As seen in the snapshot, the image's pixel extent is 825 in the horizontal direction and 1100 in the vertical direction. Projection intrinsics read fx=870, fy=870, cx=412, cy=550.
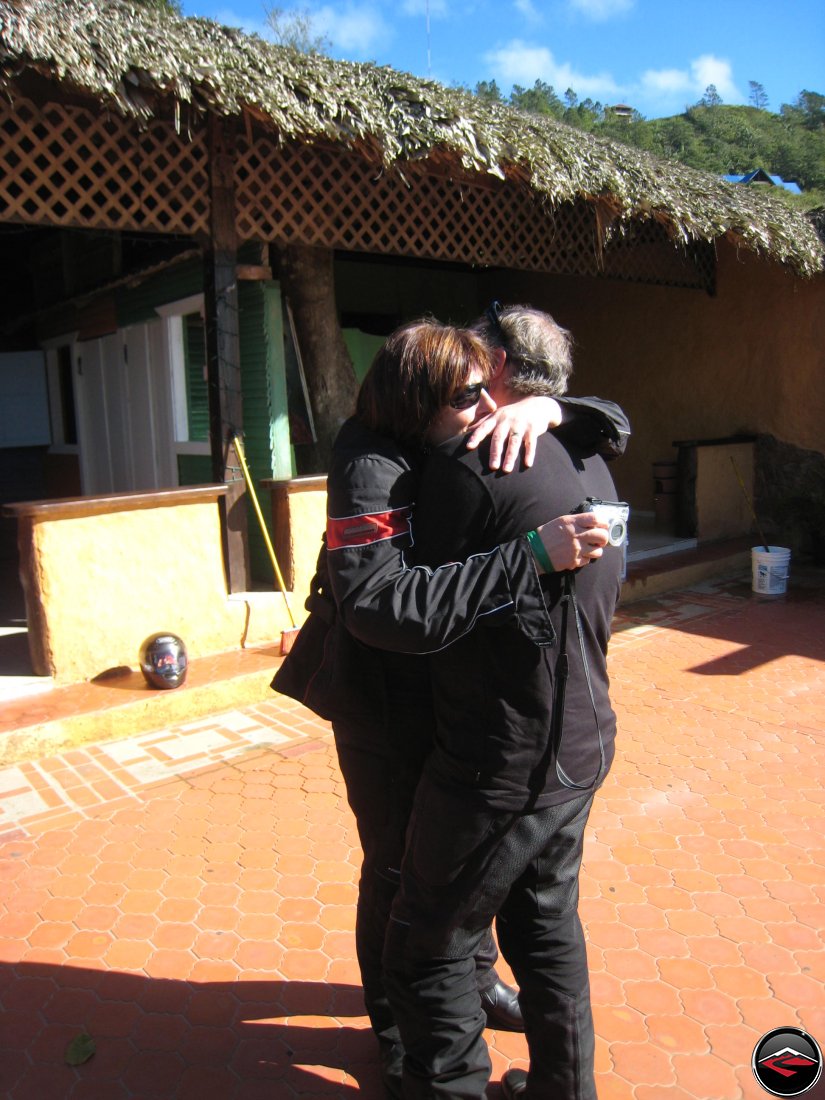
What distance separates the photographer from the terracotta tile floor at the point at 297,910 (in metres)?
2.27

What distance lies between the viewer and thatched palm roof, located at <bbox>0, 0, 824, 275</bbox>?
418cm

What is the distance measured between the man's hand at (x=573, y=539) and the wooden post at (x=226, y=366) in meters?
4.34

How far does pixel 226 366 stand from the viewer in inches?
225

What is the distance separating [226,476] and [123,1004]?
3.69m

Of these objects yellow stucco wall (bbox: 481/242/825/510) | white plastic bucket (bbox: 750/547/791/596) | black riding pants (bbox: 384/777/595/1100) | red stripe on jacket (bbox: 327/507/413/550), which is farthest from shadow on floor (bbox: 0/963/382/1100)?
yellow stucco wall (bbox: 481/242/825/510)

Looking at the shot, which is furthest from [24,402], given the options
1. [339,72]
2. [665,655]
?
[665,655]

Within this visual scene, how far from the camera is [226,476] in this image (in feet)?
18.7

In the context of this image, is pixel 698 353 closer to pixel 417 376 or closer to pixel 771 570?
pixel 771 570

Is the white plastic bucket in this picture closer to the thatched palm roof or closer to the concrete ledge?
the concrete ledge

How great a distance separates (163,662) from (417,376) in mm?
3555

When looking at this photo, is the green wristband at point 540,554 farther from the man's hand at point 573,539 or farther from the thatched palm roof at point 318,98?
the thatched palm roof at point 318,98

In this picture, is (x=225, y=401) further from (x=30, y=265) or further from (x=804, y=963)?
(x=30, y=265)

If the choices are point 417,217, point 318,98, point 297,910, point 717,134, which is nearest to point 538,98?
point 717,134

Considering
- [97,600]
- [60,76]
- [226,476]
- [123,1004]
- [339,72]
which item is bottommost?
[123,1004]
